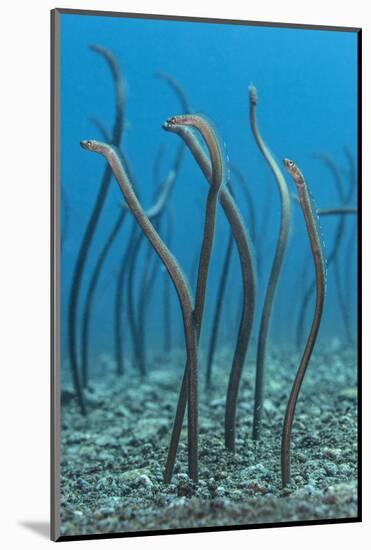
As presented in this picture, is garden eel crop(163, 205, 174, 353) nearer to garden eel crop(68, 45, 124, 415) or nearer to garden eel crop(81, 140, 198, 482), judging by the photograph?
garden eel crop(81, 140, 198, 482)

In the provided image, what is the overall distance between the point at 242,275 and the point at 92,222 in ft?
2.70

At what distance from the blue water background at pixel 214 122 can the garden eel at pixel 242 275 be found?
0.05 metres

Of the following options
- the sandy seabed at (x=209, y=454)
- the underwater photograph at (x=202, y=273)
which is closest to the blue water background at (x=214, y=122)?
the underwater photograph at (x=202, y=273)

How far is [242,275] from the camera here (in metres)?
6.21

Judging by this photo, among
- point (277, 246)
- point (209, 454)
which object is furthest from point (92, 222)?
point (209, 454)

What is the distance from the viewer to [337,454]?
6332 mm

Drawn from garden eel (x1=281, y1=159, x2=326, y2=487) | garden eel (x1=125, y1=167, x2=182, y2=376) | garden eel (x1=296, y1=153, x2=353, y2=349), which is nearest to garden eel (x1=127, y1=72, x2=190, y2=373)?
garden eel (x1=125, y1=167, x2=182, y2=376)

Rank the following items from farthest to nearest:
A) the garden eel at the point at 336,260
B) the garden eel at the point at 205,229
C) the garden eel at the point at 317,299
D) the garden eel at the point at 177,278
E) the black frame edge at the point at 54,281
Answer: the garden eel at the point at 336,260 < the garden eel at the point at 317,299 < the garden eel at the point at 205,229 < the garden eel at the point at 177,278 < the black frame edge at the point at 54,281

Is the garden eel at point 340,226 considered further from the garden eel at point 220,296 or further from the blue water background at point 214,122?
the garden eel at point 220,296

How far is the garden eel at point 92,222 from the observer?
593cm

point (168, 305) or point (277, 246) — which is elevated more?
point (277, 246)

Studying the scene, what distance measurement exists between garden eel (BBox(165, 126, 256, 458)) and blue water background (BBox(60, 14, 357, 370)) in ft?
0.15

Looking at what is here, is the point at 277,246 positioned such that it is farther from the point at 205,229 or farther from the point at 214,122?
the point at 214,122

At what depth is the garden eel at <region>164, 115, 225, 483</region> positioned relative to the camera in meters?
6.03
